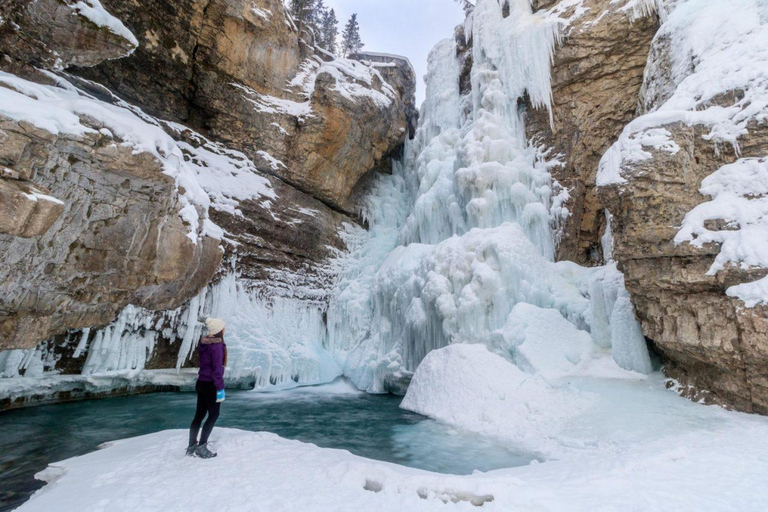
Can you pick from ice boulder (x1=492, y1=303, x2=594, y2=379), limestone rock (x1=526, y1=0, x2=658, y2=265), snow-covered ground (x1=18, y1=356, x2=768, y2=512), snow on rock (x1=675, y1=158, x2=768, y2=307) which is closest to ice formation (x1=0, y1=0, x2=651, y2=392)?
ice boulder (x1=492, y1=303, x2=594, y2=379)

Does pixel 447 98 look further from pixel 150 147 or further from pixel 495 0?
pixel 150 147

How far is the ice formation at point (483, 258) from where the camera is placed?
8.78 meters

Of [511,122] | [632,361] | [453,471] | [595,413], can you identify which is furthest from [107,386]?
[511,122]

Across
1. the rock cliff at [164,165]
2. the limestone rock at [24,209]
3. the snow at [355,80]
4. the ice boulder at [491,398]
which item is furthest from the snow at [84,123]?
the snow at [355,80]

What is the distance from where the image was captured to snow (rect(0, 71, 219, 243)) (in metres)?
5.41

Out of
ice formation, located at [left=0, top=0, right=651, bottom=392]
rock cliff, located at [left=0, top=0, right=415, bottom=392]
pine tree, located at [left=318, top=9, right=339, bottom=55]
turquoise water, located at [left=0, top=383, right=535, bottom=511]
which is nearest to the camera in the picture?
turquoise water, located at [left=0, top=383, right=535, bottom=511]

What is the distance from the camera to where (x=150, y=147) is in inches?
275

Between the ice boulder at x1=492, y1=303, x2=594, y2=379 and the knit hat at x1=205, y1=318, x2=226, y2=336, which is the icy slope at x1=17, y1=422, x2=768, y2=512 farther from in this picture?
the ice boulder at x1=492, y1=303, x2=594, y2=379

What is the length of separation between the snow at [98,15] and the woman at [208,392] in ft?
22.1

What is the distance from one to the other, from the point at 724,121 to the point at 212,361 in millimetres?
8293

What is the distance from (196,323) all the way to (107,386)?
2.63 metres

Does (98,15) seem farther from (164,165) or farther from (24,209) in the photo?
(24,209)

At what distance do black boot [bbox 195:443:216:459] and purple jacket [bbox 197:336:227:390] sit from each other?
59 cm

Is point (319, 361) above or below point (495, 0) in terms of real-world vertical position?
below
